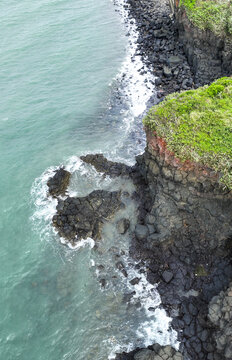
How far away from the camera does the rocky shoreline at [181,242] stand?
1694cm

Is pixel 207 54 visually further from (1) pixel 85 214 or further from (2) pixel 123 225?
(1) pixel 85 214

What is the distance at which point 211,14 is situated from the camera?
3472 centimetres

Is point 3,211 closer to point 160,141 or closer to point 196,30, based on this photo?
point 160,141

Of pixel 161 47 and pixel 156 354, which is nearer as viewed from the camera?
pixel 156 354

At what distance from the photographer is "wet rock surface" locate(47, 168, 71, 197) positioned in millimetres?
25312

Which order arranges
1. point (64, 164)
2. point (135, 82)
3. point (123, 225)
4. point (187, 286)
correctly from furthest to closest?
point (135, 82), point (64, 164), point (123, 225), point (187, 286)

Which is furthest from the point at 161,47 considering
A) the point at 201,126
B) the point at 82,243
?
the point at 82,243

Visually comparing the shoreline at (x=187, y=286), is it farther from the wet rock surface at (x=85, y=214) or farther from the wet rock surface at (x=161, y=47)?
the wet rock surface at (x=161, y=47)

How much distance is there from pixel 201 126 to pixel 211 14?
2148 cm

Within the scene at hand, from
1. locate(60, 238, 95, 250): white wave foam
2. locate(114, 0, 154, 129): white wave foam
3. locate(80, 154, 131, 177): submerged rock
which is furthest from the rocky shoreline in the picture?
locate(114, 0, 154, 129): white wave foam

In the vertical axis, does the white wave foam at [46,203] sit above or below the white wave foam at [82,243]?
above

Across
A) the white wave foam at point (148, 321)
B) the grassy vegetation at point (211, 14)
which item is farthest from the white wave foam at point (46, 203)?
the grassy vegetation at point (211, 14)

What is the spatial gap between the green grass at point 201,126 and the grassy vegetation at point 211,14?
12.7 m

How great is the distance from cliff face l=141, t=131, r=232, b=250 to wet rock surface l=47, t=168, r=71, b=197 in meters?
7.97
